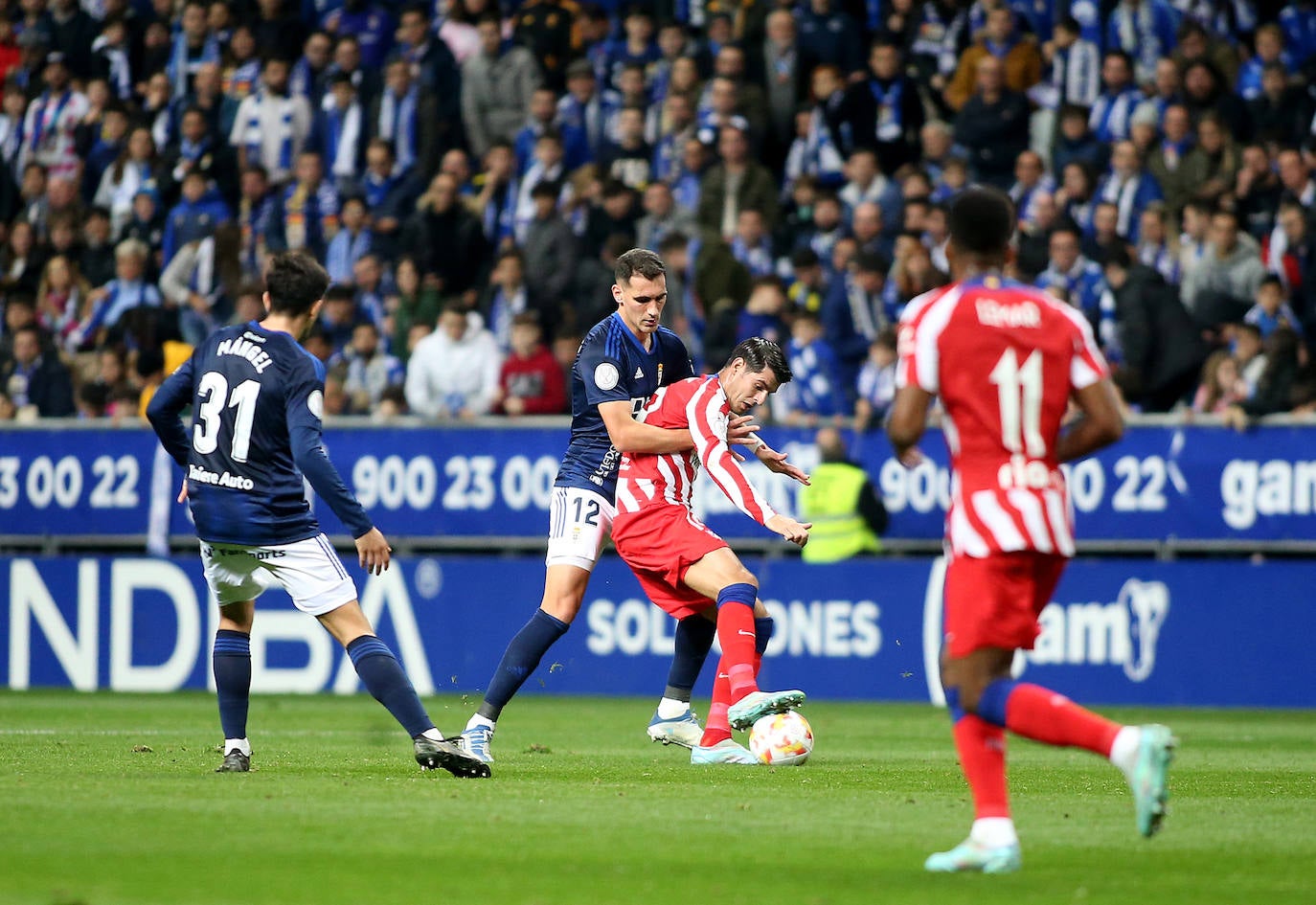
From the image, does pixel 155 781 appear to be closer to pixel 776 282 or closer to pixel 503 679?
pixel 503 679

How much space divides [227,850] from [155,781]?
2236 millimetres

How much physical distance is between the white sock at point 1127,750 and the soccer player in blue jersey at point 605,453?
3665mm

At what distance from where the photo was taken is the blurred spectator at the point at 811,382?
16.2 metres

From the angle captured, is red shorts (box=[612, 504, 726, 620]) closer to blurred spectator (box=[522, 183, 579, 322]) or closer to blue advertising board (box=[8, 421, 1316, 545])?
blue advertising board (box=[8, 421, 1316, 545])

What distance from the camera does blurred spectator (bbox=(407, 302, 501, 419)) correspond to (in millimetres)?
16922

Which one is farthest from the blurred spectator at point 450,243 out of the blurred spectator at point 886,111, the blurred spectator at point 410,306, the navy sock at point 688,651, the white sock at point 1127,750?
the white sock at point 1127,750

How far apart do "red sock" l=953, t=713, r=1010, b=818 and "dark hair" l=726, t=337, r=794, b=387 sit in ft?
A: 11.9

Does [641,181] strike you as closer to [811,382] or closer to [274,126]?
[811,382]

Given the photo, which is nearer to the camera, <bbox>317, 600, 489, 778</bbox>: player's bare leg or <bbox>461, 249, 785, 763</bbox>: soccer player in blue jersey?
<bbox>317, 600, 489, 778</bbox>: player's bare leg

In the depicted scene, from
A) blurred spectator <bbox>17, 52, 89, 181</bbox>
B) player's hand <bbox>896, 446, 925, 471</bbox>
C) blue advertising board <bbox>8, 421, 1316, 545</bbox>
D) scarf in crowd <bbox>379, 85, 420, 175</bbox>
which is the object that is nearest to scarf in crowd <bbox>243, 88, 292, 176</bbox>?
scarf in crowd <bbox>379, 85, 420, 175</bbox>

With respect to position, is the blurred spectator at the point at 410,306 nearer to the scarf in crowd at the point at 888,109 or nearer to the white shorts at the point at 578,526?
the scarf in crowd at the point at 888,109

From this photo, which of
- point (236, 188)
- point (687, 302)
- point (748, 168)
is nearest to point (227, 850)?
point (687, 302)

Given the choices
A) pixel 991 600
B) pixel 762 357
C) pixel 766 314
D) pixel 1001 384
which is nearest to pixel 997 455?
pixel 1001 384

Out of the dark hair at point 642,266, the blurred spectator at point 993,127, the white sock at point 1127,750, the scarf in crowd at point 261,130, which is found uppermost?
the scarf in crowd at point 261,130
